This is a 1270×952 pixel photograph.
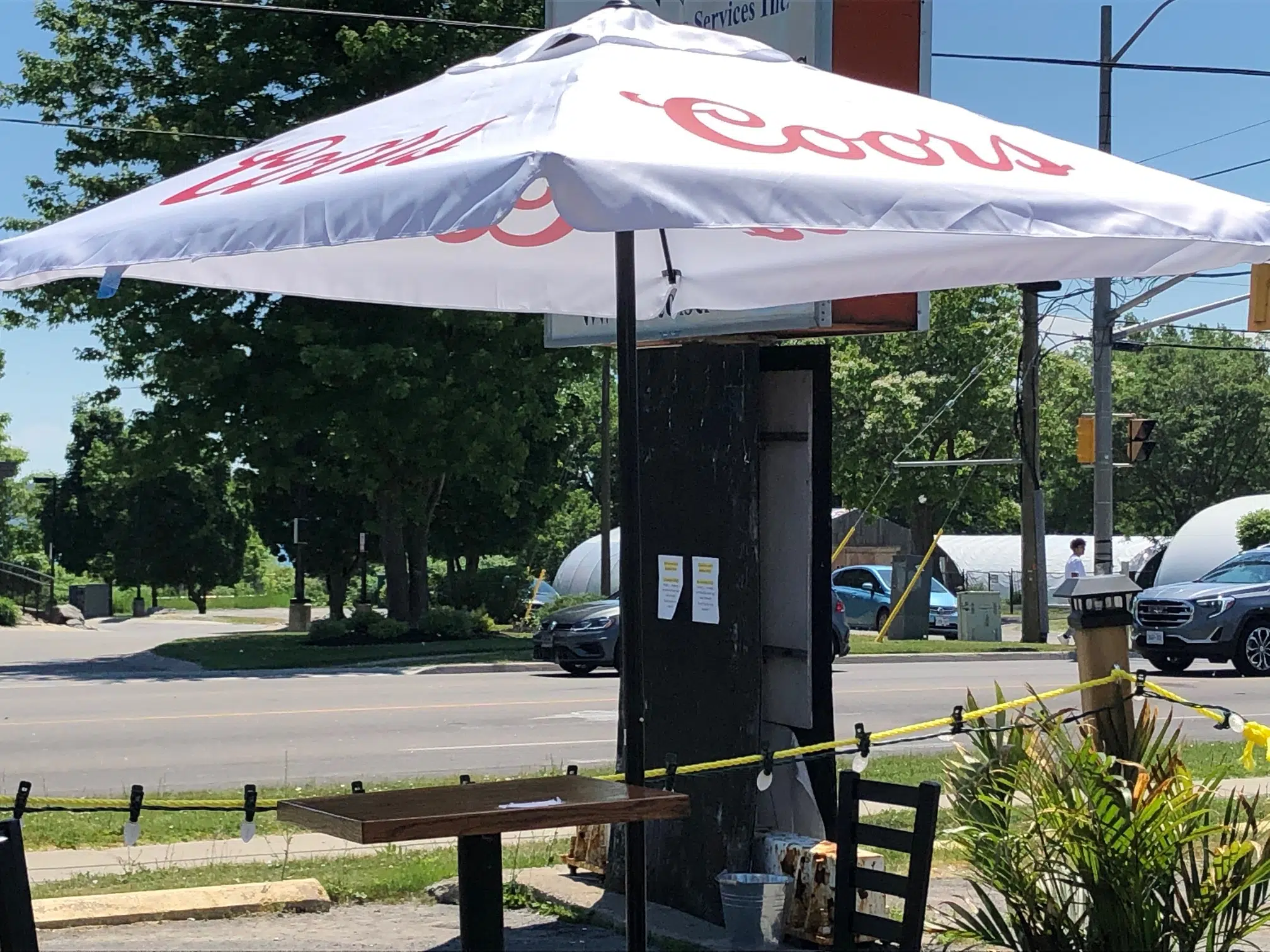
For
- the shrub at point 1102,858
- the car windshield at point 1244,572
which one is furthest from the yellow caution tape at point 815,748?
the car windshield at point 1244,572

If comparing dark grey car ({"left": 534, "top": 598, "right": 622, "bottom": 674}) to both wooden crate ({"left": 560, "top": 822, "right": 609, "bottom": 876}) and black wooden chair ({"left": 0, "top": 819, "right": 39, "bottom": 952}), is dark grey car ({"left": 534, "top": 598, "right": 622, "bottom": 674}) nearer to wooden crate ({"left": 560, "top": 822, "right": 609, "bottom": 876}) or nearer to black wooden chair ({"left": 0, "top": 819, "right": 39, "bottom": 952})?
wooden crate ({"left": 560, "top": 822, "right": 609, "bottom": 876})

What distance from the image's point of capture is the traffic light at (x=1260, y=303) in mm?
17047

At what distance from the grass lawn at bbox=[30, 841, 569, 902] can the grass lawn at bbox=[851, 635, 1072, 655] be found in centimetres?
1813

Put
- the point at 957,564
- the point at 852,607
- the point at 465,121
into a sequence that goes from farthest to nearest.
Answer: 1. the point at 957,564
2. the point at 852,607
3. the point at 465,121

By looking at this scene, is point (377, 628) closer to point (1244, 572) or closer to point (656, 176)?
point (1244, 572)

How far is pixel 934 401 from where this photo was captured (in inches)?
1634

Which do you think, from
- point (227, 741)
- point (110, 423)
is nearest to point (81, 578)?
point (110, 423)

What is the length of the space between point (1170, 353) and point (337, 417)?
5471cm

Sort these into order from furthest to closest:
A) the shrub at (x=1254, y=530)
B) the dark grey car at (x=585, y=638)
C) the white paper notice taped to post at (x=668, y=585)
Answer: the shrub at (x=1254, y=530) < the dark grey car at (x=585, y=638) < the white paper notice taped to post at (x=668, y=585)

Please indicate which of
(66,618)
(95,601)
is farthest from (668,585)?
(95,601)

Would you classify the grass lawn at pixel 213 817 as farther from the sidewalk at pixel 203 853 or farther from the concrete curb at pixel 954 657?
the concrete curb at pixel 954 657

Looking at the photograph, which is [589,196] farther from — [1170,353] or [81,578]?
[81,578]

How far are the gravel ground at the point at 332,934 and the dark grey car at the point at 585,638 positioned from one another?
13.7 meters

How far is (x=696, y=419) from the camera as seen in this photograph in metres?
6.41
